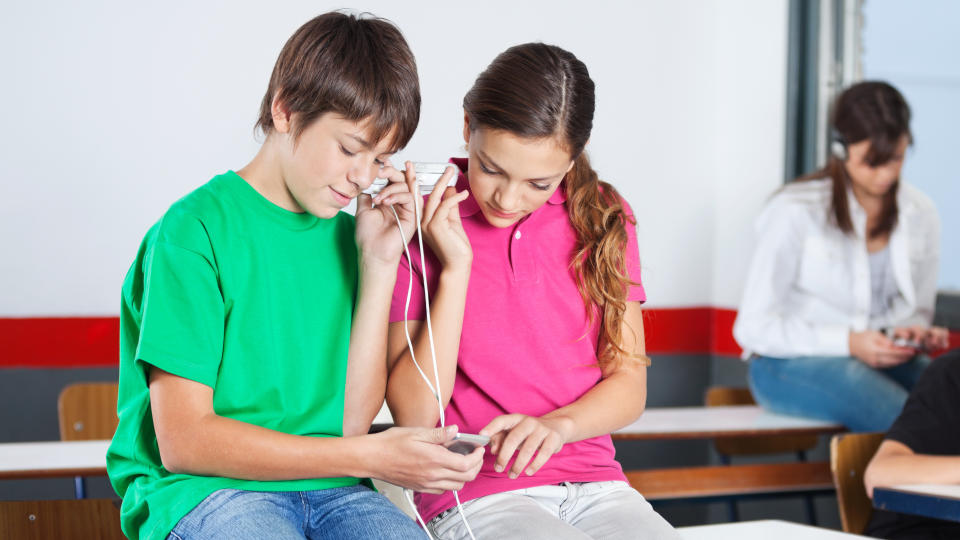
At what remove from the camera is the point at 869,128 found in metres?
3.09

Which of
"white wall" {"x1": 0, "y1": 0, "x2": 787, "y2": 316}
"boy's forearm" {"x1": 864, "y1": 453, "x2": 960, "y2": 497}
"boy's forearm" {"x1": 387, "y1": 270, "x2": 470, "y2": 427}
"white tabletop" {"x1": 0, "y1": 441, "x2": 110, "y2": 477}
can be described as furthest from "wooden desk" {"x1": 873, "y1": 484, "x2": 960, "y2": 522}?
"white wall" {"x1": 0, "y1": 0, "x2": 787, "y2": 316}

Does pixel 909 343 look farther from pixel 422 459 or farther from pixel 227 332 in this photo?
pixel 227 332

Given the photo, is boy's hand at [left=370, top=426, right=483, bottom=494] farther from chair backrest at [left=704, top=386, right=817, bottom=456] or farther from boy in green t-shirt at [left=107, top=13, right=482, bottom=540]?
chair backrest at [left=704, top=386, right=817, bottom=456]

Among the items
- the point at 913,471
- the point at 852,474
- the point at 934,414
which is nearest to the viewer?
the point at 913,471

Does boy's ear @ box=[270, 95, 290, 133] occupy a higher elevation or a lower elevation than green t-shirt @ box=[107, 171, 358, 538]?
higher

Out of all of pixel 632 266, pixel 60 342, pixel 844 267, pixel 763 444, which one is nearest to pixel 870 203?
pixel 844 267

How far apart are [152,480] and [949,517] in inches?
54.8

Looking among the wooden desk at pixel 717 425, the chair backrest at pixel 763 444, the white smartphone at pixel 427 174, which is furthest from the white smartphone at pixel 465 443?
the chair backrest at pixel 763 444

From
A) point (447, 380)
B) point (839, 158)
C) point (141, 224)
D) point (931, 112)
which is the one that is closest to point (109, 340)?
point (141, 224)

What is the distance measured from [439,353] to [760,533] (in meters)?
0.62

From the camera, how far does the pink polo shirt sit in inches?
63.1

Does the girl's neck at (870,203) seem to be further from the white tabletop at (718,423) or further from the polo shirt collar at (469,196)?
the polo shirt collar at (469,196)

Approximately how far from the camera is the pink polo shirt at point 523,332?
1603 millimetres

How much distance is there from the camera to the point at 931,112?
354cm
